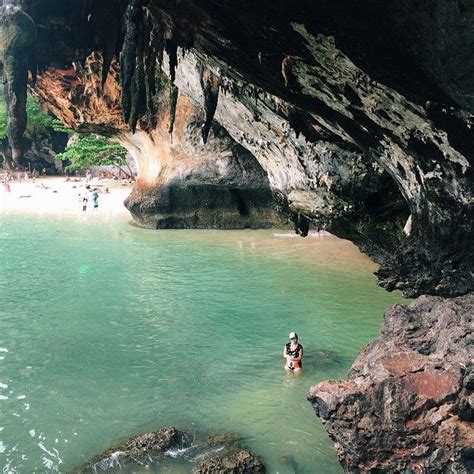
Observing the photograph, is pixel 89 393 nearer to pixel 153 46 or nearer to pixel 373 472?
pixel 373 472

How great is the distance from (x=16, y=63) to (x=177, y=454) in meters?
7.81

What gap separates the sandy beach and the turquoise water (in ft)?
42.7

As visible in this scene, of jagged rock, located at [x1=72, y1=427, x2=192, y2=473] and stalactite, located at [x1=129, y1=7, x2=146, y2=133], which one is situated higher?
stalactite, located at [x1=129, y1=7, x2=146, y2=133]

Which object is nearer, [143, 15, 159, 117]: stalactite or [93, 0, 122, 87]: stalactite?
[143, 15, 159, 117]: stalactite

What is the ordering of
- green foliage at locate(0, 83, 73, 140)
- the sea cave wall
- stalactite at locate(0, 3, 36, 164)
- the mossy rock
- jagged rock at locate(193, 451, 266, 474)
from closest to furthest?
the sea cave wall < jagged rock at locate(193, 451, 266, 474) < stalactite at locate(0, 3, 36, 164) < the mossy rock < green foliage at locate(0, 83, 73, 140)

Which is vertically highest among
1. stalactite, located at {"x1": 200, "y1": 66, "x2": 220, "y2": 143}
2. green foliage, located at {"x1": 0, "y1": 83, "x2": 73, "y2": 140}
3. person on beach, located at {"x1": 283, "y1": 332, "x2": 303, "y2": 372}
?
green foliage, located at {"x1": 0, "y1": 83, "x2": 73, "y2": 140}

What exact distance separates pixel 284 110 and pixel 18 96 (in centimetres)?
505

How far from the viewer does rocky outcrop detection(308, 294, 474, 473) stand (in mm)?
5824

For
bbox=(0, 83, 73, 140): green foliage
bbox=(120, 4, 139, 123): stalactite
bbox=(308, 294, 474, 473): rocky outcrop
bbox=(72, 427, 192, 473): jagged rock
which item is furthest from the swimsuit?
bbox=(0, 83, 73, 140): green foliage

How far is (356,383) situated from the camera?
6410mm

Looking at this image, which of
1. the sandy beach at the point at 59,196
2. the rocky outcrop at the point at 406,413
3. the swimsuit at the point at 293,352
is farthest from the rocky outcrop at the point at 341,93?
the sandy beach at the point at 59,196

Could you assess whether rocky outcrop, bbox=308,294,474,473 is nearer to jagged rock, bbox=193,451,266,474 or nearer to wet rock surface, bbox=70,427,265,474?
jagged rock, bbox=193,451,266,474

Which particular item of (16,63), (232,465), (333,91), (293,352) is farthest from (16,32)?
(232,465)

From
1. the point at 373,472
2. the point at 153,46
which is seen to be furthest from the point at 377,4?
the point at 373,472
